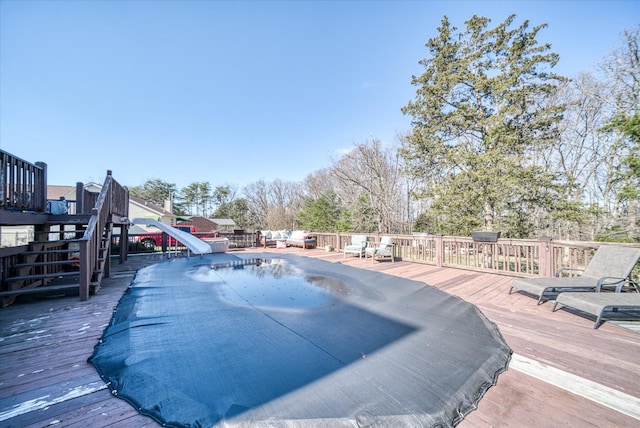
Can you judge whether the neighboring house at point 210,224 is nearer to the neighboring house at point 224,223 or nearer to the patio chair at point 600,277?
the neighboring house at point 224,223

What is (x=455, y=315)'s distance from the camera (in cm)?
325

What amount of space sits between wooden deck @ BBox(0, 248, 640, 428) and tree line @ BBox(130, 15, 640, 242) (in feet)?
24.0

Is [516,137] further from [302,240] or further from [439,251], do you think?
[302,240]

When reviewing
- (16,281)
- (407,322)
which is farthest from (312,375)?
(16,281)

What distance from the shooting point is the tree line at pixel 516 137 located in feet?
29.3

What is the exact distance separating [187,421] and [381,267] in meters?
5.92

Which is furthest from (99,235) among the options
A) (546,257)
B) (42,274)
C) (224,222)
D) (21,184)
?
(224,222)

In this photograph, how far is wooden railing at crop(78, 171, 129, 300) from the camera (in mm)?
3688

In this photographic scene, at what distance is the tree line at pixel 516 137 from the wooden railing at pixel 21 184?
1185cm

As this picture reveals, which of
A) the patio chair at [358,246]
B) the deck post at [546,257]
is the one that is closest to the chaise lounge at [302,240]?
Answer: the patio chair at [358,246]

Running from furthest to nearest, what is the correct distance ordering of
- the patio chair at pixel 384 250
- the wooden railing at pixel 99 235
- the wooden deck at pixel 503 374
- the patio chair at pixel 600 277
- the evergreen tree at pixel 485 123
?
1. the evergreen tree at pixel 485 123
2. the patio chair at pixel 384 250
3. the wooden railing at pixel 99 235
4. the patio chair at pixel 600 277
5. the wooden deck at pixel 503 374

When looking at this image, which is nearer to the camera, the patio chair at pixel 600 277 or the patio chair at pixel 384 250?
the patio chair at pixel 600 277

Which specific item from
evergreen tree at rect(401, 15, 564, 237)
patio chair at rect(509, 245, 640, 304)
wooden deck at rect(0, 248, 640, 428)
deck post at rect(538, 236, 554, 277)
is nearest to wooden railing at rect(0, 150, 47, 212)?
wooden deck at rect(0, 248, 640, 428)

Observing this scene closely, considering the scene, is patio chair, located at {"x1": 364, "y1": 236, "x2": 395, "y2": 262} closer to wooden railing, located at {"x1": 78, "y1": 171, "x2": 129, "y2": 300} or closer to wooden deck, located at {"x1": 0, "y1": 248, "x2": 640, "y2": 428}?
wooden deck, located at {"x1": 0, "y1": 248, "x2": 640, "y2": 428}
